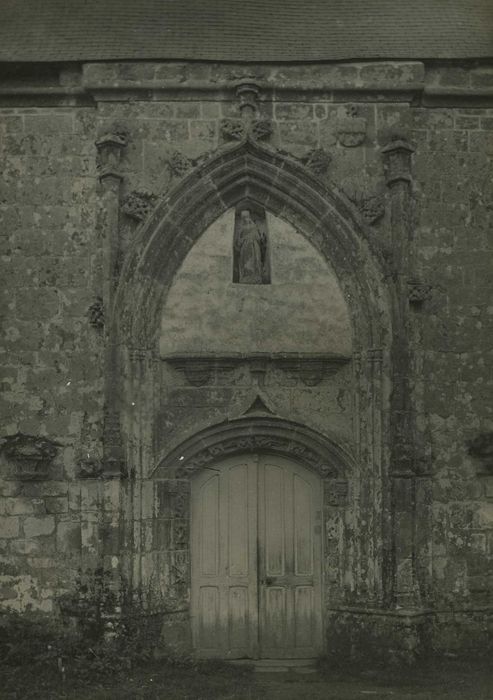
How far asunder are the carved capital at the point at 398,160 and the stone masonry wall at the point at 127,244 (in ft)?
0.47

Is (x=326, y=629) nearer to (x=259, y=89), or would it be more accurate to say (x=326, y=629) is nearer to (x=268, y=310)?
(x=268, y=310)

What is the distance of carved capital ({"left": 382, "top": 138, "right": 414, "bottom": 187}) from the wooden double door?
3207 millimetres

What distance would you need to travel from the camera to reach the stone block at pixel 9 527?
9.71 m

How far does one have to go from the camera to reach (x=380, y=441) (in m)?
9.84

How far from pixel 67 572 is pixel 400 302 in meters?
4.27

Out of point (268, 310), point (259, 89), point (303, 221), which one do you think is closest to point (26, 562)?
point (268, 310)

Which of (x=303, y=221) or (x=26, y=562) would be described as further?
(x=303, y=221)

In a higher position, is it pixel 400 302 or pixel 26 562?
pixel 400 302

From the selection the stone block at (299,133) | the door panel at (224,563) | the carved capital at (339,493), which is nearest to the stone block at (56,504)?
the door panel at (224,563)

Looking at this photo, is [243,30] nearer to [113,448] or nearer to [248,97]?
[248,97]

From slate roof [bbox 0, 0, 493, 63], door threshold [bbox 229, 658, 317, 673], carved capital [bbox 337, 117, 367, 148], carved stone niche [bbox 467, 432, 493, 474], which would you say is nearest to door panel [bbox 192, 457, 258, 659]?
door threshold [bbox 229, 658, 317, 673]

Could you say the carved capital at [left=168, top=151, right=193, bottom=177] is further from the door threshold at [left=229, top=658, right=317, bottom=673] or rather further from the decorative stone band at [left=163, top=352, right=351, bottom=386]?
the door threshold at [left=229, top=658, right=317, bottom=673]

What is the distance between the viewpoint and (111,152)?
1001 cm

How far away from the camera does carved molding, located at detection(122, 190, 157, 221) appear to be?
10.0 metres
